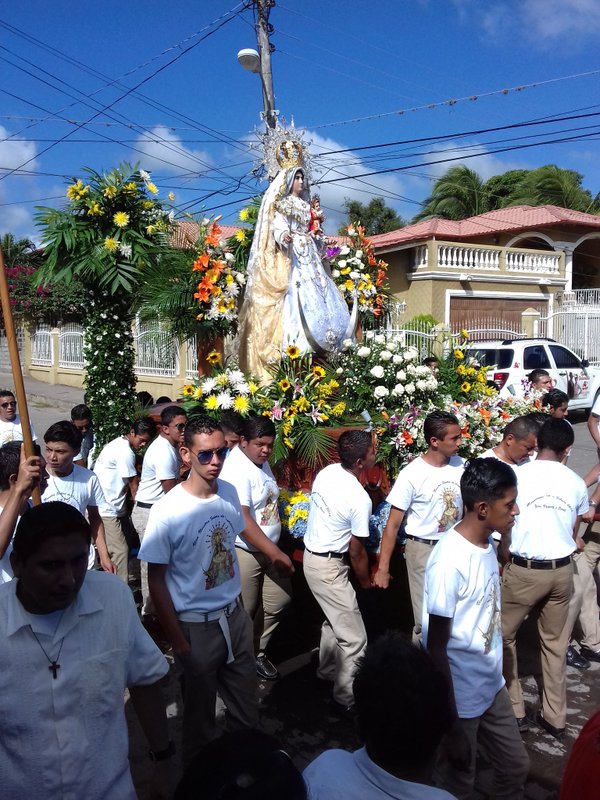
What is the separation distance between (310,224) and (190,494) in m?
4.50

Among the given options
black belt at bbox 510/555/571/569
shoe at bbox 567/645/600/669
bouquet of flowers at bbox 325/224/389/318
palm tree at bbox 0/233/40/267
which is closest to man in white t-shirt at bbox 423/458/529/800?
black belt at bbox 510/555/571/569

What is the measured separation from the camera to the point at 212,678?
334cm

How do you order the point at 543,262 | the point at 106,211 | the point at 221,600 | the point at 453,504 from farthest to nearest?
the point at 543,262, the point at 106,211, the point at 453,504, the point at 221,600

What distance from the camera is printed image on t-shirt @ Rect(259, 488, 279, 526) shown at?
4637 millimetres

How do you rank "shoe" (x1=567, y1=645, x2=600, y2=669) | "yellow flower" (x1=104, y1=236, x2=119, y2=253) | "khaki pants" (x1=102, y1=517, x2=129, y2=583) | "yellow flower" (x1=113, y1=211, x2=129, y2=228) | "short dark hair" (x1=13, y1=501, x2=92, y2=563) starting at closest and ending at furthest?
"short dark hair" (x1=13, y1=501, x2=92, y2=563) < "shoe" (x1=567, y1=645, x2=600, y2=669) < "khaki pants" (x1=102, y1=517, x2=129, y2=583) < "yellow flower" (x1=104, y1=236, x2=119, y2=253) < "yellow flower" (x1=113, y1=211, x2=129, y2=228)

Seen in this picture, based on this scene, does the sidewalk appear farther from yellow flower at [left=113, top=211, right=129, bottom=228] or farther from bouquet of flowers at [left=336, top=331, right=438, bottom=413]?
bouquet of flowers at [left=336, top=331, right=438, bottom=413]

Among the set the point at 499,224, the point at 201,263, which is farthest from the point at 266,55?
the point at 499,224

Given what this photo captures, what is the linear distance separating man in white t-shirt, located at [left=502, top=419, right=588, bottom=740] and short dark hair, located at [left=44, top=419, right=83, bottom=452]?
105 inches

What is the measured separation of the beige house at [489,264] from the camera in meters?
20.2

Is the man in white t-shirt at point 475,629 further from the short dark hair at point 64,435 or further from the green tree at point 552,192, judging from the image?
the green tree at point 552,192

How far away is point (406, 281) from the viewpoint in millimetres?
20594

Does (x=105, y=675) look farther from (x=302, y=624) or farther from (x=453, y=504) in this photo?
(x=302, y=624)

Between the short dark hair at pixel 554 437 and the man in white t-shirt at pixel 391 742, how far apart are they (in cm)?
250

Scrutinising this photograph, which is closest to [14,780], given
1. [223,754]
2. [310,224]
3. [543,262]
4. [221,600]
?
[223,754]
